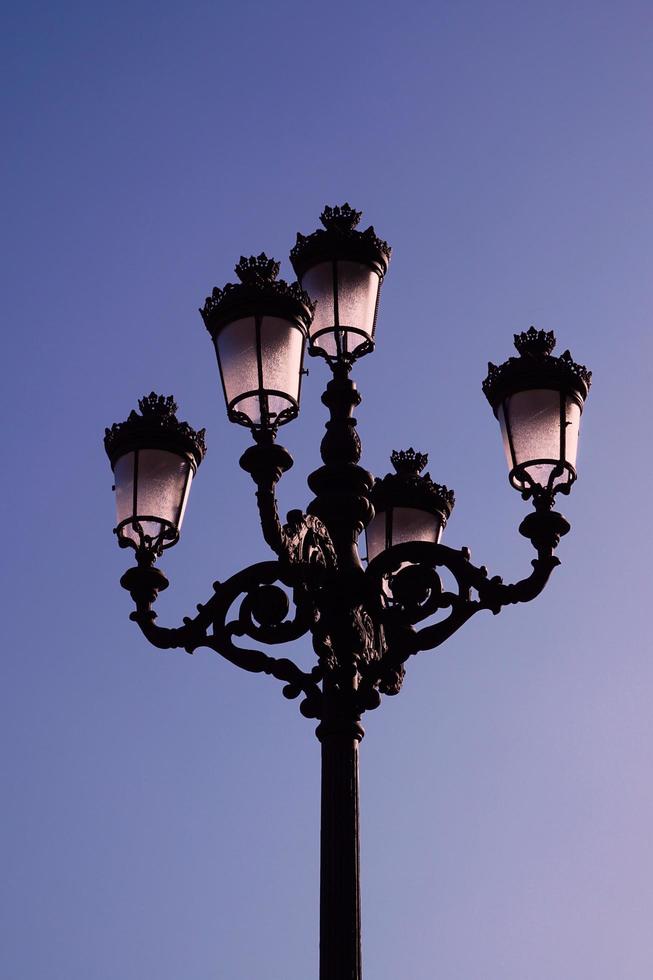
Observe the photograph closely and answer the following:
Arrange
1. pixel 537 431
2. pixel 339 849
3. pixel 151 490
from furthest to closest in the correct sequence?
1. pixel 151 490
2. pixel 537 431
3. pixel 339 849

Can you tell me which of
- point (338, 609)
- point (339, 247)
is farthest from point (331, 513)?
point (339, 247)

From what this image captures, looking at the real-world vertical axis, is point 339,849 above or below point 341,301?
below

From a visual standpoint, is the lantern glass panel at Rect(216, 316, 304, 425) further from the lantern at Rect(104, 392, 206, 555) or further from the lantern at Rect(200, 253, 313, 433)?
the lantern at Rect(104, 392, 206, 555)

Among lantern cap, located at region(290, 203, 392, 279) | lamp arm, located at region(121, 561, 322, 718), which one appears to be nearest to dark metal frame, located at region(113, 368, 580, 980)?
lamp arm, located at region(121, 561, 322, 718)

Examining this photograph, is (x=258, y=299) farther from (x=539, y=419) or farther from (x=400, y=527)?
(x=400, y=527)

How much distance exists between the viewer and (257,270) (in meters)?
7.18

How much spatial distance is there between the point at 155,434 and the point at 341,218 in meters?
1.51

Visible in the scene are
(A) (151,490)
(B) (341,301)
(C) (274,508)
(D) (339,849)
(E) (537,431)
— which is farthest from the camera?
(B) (341,301)

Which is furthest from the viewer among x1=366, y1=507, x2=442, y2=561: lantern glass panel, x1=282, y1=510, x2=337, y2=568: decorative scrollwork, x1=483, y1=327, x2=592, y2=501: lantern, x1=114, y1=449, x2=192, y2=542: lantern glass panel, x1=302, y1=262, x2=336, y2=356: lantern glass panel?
x1=366, y1=507, x2=442, y2=561: lantern glass panel

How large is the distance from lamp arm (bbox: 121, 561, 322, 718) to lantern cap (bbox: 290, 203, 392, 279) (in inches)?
68.1

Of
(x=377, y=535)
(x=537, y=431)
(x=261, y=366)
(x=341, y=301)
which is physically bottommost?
(x=261, y=366)

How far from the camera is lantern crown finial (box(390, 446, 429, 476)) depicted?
363 inches

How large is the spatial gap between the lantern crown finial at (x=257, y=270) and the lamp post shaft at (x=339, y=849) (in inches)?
70.8

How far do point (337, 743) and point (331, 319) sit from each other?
214 centimetres
